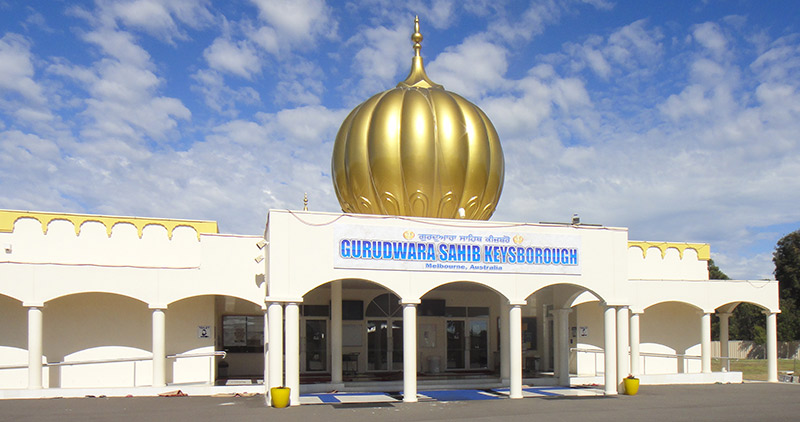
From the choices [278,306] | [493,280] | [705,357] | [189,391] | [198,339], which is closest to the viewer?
[278,306]

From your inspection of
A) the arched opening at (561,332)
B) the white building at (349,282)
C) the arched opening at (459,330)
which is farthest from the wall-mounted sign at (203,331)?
the arched opening at (561,332)

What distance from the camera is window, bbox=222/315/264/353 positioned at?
2472cm

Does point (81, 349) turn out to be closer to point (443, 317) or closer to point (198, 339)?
point (198, 339)

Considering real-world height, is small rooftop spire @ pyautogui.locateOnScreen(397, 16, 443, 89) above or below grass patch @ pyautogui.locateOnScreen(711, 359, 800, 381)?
above

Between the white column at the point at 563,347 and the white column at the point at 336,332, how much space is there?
693cm

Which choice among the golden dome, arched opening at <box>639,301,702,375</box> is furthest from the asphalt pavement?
arched opening at <box>639,301,702,375</box>

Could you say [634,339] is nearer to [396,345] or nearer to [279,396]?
[396,345]

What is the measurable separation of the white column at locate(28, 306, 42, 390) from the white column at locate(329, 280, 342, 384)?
773cm

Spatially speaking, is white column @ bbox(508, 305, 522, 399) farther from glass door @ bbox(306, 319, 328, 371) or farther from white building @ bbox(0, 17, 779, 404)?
glass door @ bbox(306, 319, 328, 371)

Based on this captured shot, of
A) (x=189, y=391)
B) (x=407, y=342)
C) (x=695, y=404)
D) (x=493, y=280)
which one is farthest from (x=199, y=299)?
(x=695, y=404)

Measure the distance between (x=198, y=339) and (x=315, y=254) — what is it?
640 cm

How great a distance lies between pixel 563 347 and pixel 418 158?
7.70 m

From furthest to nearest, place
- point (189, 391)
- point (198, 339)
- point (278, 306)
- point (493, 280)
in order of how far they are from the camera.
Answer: point (198, 339) → point (189, 391) → point (493, 280) → point (278, 306)

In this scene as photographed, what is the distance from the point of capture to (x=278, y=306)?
55.4ft
